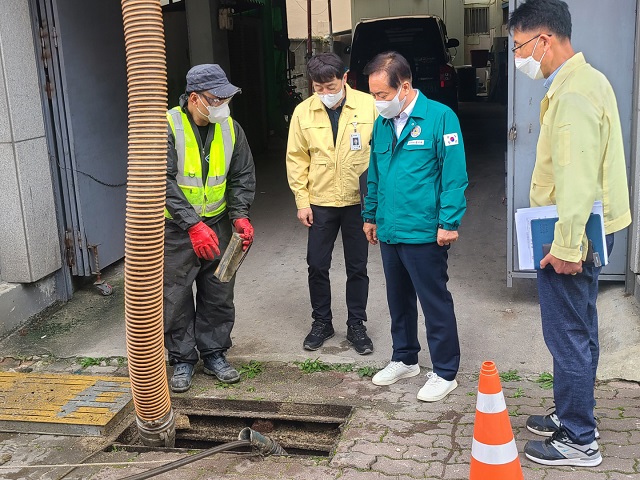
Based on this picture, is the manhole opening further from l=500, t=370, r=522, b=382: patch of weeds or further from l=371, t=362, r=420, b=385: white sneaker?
l=500, t=370, r=522, b=382: patch of weeds

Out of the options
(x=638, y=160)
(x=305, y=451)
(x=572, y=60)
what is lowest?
(x=305, y=451)

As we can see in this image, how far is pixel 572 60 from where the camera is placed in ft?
11.0

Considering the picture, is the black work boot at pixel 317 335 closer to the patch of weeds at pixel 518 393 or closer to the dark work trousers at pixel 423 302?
the dark work trousers at pixel 423 302

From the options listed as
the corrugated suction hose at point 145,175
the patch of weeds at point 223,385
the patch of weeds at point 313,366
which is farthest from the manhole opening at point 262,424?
the corrugated suction hose at point 145,175

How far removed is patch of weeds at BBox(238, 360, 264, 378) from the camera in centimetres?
480

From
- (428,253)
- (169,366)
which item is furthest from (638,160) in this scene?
(169,366)

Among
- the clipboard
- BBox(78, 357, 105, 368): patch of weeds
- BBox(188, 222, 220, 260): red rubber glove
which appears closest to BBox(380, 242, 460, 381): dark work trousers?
the clipboard

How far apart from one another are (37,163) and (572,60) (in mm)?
4027

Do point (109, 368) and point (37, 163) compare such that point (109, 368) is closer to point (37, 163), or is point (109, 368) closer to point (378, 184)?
point (37, 163)

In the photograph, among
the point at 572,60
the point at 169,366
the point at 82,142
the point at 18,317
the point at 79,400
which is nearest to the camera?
the point at 572,60

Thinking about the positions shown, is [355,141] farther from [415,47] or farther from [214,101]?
[415,47]

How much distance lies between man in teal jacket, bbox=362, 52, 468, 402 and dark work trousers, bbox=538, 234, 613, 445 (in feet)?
2.49

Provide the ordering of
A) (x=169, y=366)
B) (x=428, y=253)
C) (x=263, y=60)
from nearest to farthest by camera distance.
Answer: (x=428, y=253) < (x=169, y=366) < (x=263, y=60)

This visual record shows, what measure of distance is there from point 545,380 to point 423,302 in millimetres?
871
